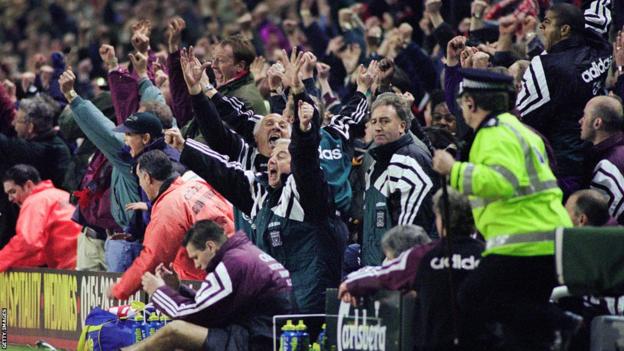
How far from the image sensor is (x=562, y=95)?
429 inches

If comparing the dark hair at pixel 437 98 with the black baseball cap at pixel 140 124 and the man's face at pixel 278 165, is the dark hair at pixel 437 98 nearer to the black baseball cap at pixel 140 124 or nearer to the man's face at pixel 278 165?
the man's face at pixel 278 165

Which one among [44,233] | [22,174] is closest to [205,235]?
[44,233]

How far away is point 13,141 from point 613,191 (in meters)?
8.07

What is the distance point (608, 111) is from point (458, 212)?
193 centimetres

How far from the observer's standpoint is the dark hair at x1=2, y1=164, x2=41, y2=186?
15227 mm

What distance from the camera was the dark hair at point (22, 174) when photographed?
15.2 metres

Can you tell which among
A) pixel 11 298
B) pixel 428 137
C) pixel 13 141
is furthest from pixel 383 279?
pixel 13 141

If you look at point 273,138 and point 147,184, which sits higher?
point 273,138

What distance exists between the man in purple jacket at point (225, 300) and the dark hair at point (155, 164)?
1.82 m

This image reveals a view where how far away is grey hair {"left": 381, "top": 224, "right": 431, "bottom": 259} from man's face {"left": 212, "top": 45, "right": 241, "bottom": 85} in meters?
3.99

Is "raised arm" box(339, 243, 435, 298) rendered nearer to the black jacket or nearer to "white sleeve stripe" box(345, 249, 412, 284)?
"white sleeve stripe" box(345, 249, 412, 284)

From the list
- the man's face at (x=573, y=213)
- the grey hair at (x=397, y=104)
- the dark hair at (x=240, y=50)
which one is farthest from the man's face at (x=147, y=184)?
the man's face at (x=573, y=213)

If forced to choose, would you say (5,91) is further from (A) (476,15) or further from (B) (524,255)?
(B) (524,255)

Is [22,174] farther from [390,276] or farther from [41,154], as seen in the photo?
[390,276]
